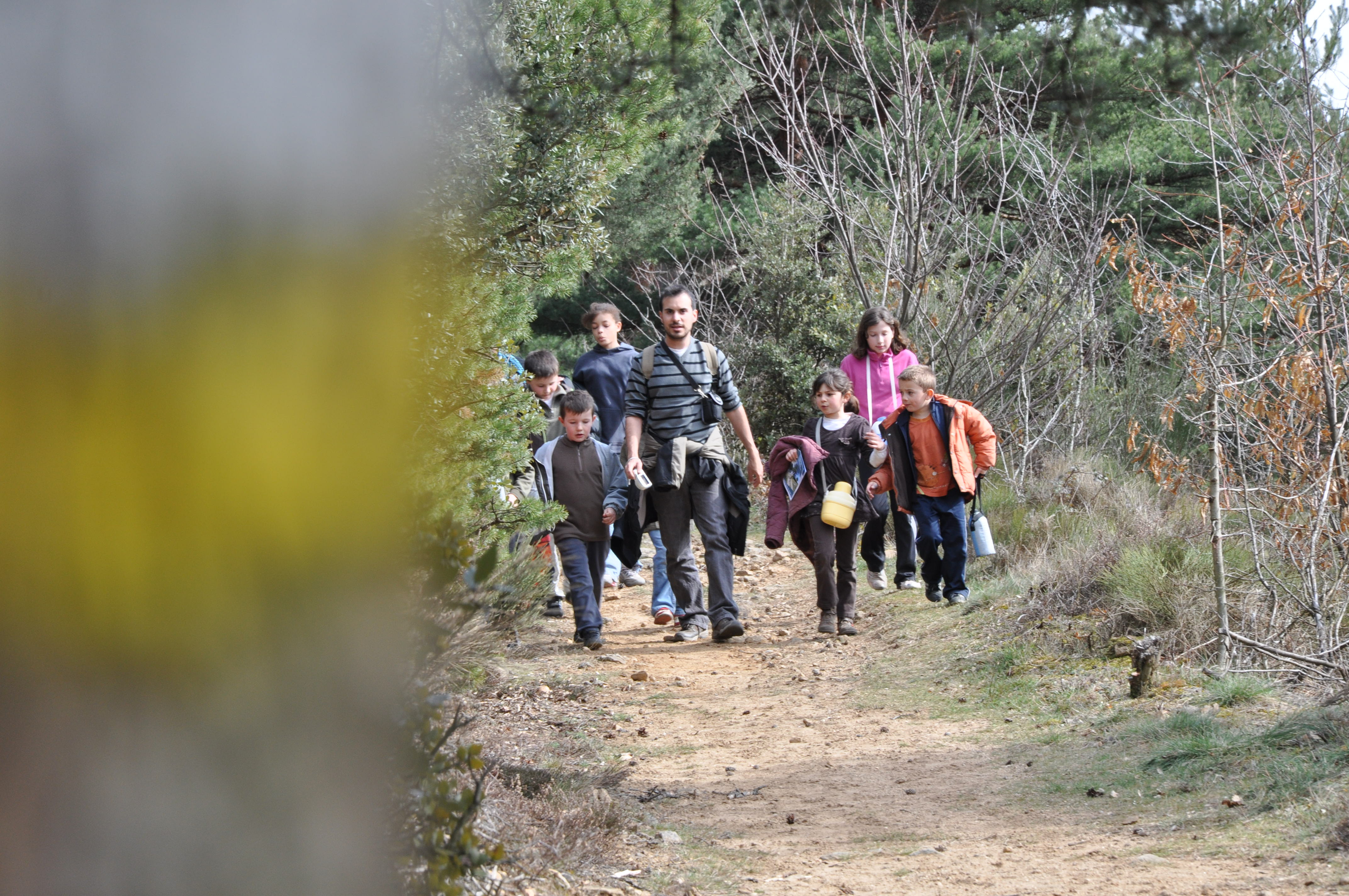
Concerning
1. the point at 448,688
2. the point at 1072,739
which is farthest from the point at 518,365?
the point at 1072,739

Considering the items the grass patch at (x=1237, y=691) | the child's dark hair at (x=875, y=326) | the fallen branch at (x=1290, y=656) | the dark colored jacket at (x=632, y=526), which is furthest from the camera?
the child's dark hair at (x=875, y=326)

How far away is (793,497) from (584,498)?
132cm

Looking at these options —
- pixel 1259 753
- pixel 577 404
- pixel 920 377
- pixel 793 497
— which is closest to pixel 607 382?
pixel 577 404

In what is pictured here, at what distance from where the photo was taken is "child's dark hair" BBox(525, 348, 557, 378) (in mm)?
7723

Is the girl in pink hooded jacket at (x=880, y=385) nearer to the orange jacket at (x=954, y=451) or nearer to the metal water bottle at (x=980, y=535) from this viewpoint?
the orange jacket at (x=954, y=451)

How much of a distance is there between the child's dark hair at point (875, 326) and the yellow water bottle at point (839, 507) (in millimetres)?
1213

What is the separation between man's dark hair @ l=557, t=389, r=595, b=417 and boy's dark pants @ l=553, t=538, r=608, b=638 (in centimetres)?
76

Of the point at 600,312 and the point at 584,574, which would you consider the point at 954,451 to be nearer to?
the point at 584,574

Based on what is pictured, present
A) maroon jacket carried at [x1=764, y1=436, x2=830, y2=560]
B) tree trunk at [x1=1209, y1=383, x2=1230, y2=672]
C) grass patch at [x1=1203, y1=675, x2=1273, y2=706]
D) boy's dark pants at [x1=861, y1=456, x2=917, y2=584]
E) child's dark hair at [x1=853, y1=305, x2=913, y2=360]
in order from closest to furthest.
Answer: grass patch at [x1=1203, y1=675, x2=1273, y2=706]
tree trunk at [x1=1209, y1=383, x2=1230, y2=672]
maroon jacket carried at [x1=764, y1=436, x2=830, y2=560]
boy's dark pants at [x1=861, y1=456, x2=917, y2=584]
child's dark hair at [x1=853, y1=305, x2=913, y2=360]

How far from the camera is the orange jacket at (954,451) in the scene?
7.01 m

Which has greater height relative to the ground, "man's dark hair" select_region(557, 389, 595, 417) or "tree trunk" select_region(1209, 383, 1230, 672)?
"man's dark hair" select_region(557, 389, 595, 417)

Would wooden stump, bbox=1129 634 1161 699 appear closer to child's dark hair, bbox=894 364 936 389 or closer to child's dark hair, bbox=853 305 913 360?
child's dark hair, bbox=894 364 936 389

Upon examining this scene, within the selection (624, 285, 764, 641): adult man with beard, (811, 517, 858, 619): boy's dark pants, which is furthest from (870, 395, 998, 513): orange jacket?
(624, 285, 764, 641): adult man with beard

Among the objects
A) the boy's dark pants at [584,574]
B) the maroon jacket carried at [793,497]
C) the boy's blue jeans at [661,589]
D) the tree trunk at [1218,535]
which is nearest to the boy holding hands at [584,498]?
the boy's dark pants at [584,574]
